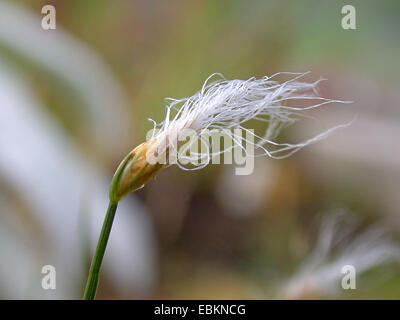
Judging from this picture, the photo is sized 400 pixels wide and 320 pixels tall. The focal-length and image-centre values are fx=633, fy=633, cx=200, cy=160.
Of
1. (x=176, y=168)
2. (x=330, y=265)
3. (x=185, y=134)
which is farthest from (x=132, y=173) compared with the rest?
(x=176, y=168)

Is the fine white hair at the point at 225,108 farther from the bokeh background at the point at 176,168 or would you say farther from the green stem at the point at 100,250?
the bokeh background at the point at 176,168

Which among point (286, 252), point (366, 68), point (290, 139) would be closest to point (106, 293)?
point (286, 252)

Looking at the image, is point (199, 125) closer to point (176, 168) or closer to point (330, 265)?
point (330, 265)

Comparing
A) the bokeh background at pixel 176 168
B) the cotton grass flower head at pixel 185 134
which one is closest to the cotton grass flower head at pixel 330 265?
the bokeh background at pixel 176 168

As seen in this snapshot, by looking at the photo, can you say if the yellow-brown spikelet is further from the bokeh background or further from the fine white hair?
the bokeh background

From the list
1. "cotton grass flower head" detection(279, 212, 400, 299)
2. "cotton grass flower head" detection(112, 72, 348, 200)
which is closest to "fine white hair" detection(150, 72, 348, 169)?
"cotton grass flower head" detection(112, 72, 348, 200)

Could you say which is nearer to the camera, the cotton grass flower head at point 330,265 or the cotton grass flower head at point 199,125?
the cotton grass flower head at point 199,125
